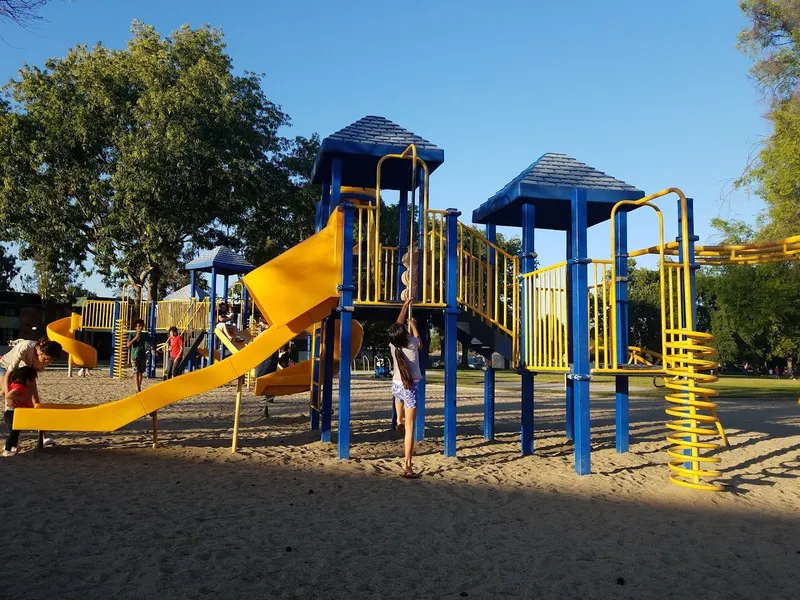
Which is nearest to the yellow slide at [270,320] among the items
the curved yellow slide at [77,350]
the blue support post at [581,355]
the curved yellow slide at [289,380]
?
the curved yellow slide at [289,380]

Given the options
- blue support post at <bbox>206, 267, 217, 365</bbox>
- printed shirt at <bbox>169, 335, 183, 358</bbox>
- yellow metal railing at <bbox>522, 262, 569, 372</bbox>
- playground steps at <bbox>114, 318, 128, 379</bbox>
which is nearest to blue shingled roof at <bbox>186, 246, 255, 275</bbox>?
blue support post at <bbox>206, 267, 217, 365</bbox>

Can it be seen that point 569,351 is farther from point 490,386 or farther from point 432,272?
point 432,272

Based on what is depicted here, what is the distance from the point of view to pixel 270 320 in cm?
874

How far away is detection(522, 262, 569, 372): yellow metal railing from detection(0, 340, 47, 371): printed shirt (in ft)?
21.3

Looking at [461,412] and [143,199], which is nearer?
[461,412]

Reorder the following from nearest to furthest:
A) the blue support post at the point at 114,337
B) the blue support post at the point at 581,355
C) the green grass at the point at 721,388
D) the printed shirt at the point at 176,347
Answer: the blue support post at the point at 581,355 < the printed shirt at the point at 176,347 < the green grass at the point at 721,388 < the blue support post at the point at 114,337

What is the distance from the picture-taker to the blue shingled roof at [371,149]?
30.4ft

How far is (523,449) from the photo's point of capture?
9.16 m

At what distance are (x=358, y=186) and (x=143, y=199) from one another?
20.3 m

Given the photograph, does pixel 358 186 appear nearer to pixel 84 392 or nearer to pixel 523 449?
pixel 523 449

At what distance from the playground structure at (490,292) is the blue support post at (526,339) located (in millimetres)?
18

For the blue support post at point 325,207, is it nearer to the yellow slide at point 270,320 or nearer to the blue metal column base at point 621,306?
the yellow slide at point 270,320

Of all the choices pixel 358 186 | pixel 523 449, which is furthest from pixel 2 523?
pixel 358 186

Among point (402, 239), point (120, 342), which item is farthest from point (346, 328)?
point (120, 342)
